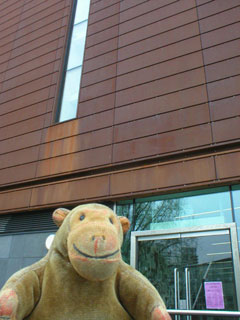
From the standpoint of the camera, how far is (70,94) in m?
10.3

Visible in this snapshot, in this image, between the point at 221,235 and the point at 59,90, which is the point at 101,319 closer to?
the point at 221,235

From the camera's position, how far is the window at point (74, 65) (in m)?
10.1

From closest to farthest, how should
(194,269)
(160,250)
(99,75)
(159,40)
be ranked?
(194,269)
(160,250)
(159,40)
(99,75)

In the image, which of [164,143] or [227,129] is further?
[164,143]

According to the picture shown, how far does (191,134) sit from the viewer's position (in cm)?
729

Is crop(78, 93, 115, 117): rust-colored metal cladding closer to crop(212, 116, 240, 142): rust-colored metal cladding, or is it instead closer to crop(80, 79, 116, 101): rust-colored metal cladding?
crop(80, 79, 116, 101): rust-colored metal cladding

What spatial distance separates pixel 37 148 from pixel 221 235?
6269 mm

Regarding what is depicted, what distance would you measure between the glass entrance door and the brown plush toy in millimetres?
4661

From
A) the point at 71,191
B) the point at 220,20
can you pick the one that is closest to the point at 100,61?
the point at 220,20

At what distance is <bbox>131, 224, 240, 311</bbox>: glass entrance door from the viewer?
5988mm

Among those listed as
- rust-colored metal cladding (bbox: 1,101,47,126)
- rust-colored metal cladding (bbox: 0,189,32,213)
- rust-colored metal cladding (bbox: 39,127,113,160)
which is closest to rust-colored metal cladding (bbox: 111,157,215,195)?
rust-colored metal cladding (bbox: 39,127,113,160)

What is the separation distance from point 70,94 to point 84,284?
9.05 m

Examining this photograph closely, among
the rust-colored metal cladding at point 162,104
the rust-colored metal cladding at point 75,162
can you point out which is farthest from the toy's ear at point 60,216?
the rust-colored metal cladding at point 162,104

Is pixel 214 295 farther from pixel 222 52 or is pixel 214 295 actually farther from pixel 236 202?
pixel 222 52
